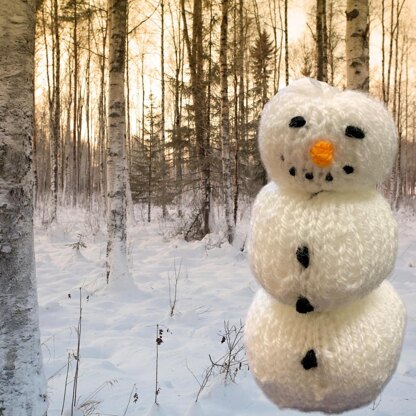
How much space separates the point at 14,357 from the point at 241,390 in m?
1.47

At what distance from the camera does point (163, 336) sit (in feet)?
11.8

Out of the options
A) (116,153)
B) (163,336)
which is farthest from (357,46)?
(163,336)

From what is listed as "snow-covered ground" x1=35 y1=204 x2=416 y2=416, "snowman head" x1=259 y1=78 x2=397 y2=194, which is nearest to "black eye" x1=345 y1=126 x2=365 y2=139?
"snowman head" x1=259 y1=78 x2=397 y2=194

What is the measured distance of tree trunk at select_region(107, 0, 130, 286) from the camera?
5215 mm

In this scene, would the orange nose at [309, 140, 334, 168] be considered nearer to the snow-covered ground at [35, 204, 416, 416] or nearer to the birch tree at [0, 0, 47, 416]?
the birch tree at [0, 0, 47, 416]

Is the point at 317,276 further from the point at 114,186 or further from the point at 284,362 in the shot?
the point at 114,186

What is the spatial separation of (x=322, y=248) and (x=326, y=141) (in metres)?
0.12

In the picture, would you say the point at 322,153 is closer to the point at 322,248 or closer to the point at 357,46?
the point at 322,248

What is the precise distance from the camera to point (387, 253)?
46 cm

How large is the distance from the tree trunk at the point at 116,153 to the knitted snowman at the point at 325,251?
4.90 m

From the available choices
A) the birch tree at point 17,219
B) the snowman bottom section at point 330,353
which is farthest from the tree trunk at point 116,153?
the snowman bottom section at point 330,353

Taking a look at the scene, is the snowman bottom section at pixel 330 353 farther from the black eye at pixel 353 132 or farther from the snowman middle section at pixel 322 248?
the black eye at pixel 353 132

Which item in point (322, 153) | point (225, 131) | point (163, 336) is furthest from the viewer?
point (225, 131)

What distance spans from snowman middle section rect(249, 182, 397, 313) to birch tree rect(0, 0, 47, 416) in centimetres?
162
